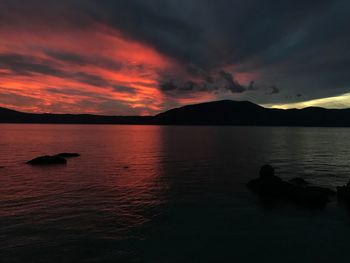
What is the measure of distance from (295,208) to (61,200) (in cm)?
2869

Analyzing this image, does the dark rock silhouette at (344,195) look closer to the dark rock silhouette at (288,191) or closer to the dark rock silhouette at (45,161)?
the dark rock silhouette at (288,191)

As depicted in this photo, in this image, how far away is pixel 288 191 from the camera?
3612 cm

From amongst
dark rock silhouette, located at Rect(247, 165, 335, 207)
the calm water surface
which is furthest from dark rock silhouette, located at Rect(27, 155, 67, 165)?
dark rock silhouette, located at Rect(247, 165, 335, 207)

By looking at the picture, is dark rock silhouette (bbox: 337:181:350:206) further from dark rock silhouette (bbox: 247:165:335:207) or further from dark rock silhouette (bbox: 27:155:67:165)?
dark rock silhouette (bbox: 27:155:67:165)

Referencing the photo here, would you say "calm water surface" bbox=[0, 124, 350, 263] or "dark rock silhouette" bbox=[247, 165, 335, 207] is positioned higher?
"dark rock silhouette" bbox=[247, 165, 335, 207]

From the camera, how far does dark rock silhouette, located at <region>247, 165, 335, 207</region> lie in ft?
107

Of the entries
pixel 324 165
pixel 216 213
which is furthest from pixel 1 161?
pixel 324 165

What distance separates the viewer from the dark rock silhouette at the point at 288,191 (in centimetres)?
3253

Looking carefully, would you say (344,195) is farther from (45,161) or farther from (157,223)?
(45,161)

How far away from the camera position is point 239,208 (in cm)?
3028

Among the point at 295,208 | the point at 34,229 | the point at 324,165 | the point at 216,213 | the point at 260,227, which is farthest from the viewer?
the point at 324,165

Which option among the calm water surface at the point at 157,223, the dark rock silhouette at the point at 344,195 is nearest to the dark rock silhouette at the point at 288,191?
the dark rock silhouette at the point at 344,195

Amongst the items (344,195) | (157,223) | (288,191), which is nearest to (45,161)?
(157,223)

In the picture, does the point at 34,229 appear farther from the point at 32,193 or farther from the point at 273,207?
the point at 273,207
